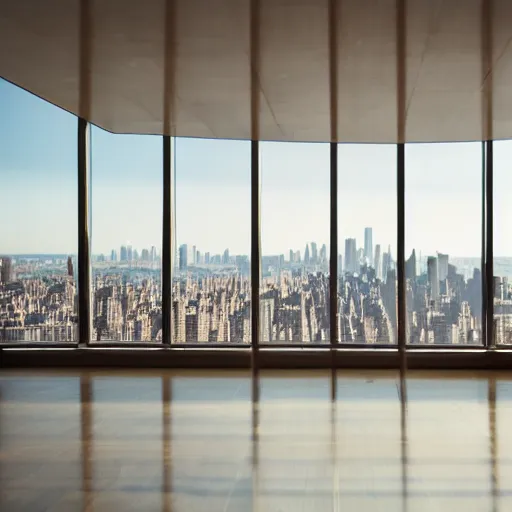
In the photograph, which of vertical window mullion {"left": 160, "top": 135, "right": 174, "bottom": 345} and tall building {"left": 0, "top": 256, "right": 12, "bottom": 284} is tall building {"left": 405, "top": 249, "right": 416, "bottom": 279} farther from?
tall building {"left": 0, "top": 256, "right": 12, "bottom": 284}

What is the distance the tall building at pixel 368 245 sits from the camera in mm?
11219

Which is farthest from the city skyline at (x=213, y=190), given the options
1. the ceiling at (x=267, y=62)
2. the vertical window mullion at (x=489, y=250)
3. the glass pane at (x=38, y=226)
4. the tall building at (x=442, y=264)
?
the ceiling at (x=267, y=62)

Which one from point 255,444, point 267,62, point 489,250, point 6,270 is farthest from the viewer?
point 6,270

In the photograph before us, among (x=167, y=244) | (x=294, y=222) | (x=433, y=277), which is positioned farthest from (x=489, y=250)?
(x=167, y=244)

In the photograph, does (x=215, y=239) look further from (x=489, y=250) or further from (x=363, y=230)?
(x=489, y=250)

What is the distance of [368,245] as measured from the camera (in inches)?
443

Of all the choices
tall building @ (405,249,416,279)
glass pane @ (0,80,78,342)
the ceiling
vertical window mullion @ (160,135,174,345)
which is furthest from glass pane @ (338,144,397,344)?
glass pane @ (0,80,78,342)

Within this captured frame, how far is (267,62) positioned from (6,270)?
6.27 meters

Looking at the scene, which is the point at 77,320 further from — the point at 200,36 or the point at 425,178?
the point at 200,36

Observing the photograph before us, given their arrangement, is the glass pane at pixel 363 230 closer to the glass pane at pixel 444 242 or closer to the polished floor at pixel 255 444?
the glass pane at pixel 444 242

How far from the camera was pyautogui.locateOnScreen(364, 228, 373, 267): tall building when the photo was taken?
36.8ft

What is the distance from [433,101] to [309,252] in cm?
376

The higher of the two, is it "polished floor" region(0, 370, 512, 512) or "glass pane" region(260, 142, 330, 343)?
"glass pane" region(260, 142, 330, 343)

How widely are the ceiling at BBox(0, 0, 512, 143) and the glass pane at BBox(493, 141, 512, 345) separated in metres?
1.29
